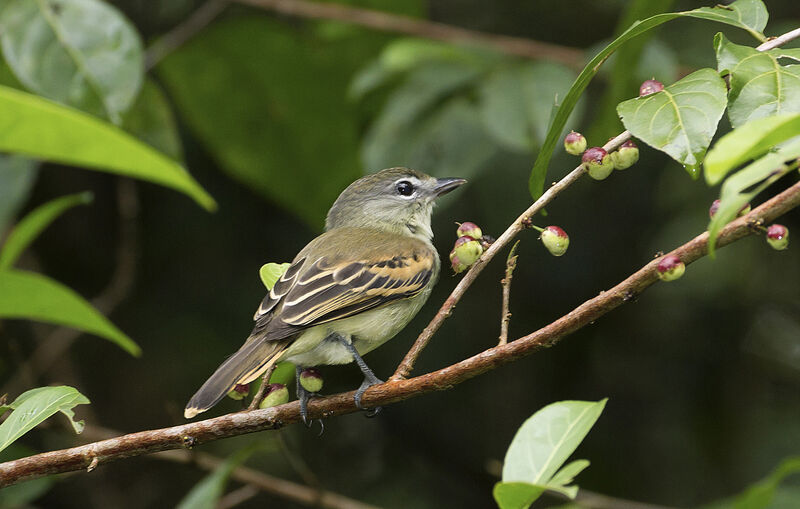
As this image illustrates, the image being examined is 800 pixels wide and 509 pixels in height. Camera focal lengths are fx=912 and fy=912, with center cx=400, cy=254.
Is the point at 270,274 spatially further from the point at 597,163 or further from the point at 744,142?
the point at 744,142

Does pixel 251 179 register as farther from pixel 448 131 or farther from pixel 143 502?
pixel 143 502

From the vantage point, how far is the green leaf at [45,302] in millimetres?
2430

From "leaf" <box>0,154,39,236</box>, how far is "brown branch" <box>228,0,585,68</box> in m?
1.31

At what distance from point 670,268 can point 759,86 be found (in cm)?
40

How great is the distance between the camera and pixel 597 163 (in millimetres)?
1959

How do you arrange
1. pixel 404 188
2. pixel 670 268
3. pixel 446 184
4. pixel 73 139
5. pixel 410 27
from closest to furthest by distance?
1. pixel 73 139
2. pixel 670 268
3. pixel 446 184
4. pixel 404 188
5. pixel 410 27

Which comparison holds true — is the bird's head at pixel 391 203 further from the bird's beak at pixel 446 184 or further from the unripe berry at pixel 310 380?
the unripe berry at pixel 310 380

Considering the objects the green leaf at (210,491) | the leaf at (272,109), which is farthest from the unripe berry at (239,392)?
the leaf at (272,109)

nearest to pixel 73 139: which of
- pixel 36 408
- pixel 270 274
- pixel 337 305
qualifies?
pixel 36 408

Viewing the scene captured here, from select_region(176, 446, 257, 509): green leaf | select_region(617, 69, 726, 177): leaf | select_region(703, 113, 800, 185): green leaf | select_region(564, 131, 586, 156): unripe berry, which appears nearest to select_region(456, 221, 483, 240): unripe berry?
select_region(564, 131, 586, 156): unripe berry

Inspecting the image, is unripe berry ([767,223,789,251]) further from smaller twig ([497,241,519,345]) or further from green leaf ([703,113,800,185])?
smaller twig ([497,241,519,345])

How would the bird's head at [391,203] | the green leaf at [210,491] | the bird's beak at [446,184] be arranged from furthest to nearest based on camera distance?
the bird's head at [391,203], the bird's beak at [446,184], the green leaf at [210,491]

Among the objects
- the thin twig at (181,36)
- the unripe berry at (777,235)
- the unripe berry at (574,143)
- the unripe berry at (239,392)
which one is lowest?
the unripe berry at (239,392)

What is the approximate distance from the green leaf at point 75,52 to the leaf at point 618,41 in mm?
1920
